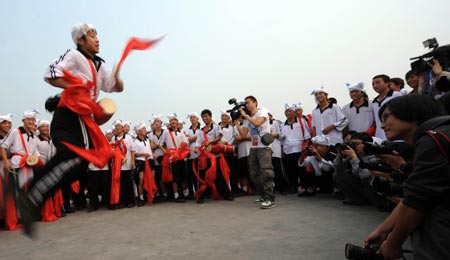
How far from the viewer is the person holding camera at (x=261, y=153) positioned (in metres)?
5.47

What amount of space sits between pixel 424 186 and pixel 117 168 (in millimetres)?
6167

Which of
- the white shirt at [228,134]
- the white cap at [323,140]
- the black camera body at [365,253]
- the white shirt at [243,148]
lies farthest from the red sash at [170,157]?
the black camera body at [365,253]

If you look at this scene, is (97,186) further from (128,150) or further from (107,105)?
(107,105)

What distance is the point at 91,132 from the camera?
8.31 ft

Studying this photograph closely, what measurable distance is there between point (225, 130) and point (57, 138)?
524 cm

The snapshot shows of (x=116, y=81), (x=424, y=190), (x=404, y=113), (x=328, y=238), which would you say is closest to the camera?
(x=424, y=190)

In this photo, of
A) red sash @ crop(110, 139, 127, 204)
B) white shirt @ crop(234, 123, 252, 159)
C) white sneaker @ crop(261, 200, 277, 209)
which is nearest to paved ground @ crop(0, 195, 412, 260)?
white sneaker @ crop(261, 200, 277, 209)

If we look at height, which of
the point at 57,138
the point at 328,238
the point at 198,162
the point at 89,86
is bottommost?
the point at 328,238

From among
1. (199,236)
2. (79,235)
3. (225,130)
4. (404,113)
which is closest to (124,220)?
(79,235)

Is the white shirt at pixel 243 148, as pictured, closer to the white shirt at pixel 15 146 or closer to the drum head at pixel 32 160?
the drum head at pixel 32 160

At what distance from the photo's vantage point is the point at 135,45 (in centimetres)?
274

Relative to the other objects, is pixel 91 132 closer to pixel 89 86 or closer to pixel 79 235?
pixel 89 86

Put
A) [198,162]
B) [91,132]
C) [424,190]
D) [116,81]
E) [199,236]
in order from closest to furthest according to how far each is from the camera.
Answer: [424,190] < [91,132] < [116,81] < [199,236] < [198,162]

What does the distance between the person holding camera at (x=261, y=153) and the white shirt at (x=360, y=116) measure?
1.46 meters
